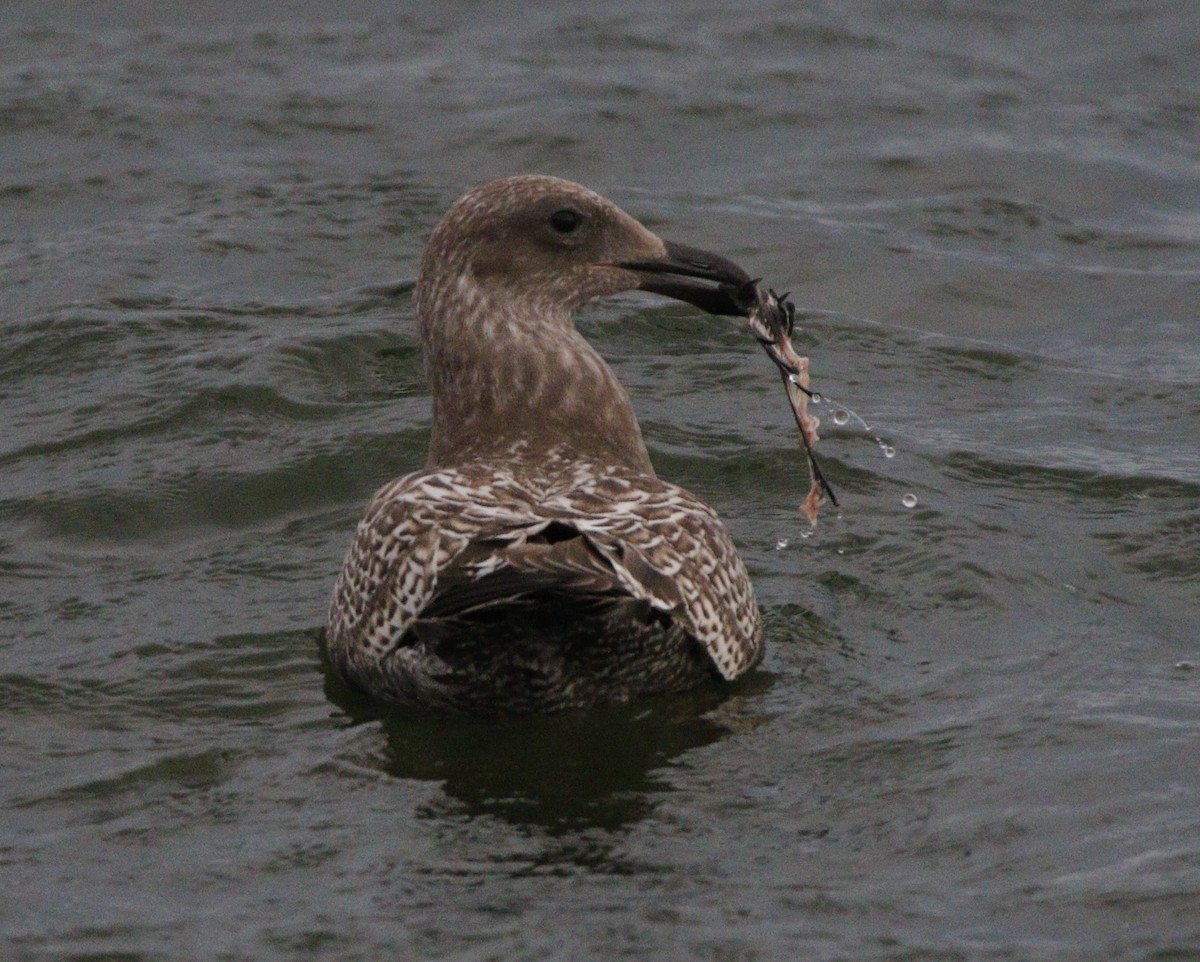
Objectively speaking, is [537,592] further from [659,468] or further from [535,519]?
[659,468]

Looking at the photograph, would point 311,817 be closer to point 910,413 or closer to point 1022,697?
point 1022,697

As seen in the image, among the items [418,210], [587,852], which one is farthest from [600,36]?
[587,852]

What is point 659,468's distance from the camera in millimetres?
9203

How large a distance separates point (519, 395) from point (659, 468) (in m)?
1.79

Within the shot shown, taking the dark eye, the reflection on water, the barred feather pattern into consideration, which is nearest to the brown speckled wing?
the barred feather pattern

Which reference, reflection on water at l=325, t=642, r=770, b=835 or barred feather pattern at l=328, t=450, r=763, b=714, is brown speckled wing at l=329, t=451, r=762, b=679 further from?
reflection on water at l=325, t=642, r=770, b=835

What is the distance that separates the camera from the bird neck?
7445 mm

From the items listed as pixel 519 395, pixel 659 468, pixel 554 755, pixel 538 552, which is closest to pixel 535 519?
pixel 538 552

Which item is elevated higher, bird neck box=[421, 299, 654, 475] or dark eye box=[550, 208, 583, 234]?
dark eye box=[550, 208, 583, 234]

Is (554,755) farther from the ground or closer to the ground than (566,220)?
closer to the ground

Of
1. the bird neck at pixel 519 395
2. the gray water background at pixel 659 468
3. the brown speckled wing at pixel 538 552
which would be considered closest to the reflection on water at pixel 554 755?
the gray water background at pixel 659 468

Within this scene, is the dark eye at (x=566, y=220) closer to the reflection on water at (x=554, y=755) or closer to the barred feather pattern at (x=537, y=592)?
the barred feather pattern at (x=537, y=592)

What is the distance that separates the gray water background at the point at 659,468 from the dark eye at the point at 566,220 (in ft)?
4.77

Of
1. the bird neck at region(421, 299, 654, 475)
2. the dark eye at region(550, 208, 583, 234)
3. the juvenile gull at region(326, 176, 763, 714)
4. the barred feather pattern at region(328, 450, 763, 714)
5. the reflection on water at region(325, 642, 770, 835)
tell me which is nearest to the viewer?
the barred feather pattern at region(328, 450, 763, 714)
